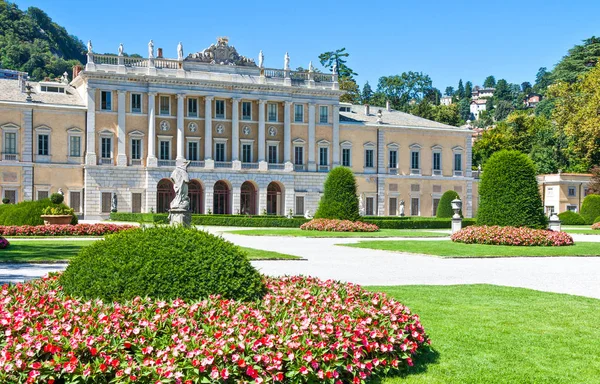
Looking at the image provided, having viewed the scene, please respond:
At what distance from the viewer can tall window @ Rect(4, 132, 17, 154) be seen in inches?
2163

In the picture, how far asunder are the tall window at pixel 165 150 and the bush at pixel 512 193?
36.5 meters

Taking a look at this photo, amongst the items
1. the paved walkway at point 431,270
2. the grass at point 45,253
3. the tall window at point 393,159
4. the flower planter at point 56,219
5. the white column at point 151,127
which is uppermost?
the white column at point 151,127

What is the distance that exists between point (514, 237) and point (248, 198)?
39146 mm

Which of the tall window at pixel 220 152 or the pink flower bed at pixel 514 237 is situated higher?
the tall window at pixel 220 152

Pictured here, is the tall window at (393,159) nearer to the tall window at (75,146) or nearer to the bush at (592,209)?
the bush at (592,209)

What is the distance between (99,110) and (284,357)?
53918mm

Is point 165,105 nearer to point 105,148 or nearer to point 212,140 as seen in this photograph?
point 212,140

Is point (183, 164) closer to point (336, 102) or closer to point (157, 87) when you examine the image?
point (157, 87)

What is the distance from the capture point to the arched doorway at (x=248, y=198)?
62.5m

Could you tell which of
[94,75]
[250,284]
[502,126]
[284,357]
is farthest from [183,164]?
[502,126]

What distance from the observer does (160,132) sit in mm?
59562

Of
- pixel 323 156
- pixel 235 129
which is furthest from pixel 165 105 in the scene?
pixel 323 156

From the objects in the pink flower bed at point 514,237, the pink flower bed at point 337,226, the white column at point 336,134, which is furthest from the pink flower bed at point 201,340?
the white column at point 336,134

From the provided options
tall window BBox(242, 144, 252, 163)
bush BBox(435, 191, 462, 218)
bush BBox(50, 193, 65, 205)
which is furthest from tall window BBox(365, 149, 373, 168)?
bush BBox(50, 193, 65, 205)
